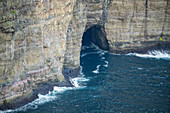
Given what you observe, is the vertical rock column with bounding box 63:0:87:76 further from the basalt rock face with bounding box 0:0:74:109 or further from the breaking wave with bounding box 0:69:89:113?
the basalt rock face with bounding box 0:0:74:109

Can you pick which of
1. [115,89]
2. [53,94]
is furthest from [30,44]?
[115,89]

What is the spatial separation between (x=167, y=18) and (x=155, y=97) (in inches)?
1395

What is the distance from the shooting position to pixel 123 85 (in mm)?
55188

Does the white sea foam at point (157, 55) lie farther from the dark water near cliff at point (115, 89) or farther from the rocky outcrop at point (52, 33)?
the rocky outcrop at point (52, 33)

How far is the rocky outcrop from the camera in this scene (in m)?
45.0

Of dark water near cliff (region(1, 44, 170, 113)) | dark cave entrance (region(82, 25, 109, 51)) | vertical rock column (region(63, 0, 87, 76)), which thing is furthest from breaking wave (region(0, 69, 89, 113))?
dark cave entrance (region(82, 25, 109, 51))

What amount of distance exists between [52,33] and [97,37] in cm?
3033

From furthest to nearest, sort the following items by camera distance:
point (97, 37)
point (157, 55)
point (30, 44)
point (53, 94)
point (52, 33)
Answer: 1. point (97, 37)
2. point (157, 55)
3. point (52, 33)
4. point (53, 94)
5. point (30, 44)

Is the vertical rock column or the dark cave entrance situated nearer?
the vertical rock column

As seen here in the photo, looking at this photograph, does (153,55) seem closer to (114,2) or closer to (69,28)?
(114,2)

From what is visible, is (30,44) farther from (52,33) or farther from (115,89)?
(115,89)

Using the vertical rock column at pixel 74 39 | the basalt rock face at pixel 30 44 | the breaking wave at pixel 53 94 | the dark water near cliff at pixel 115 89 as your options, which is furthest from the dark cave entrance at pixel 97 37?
the basalt rock face at pixel 30 44

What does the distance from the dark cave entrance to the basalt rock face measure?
870 inches

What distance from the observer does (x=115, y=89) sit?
175 ft
